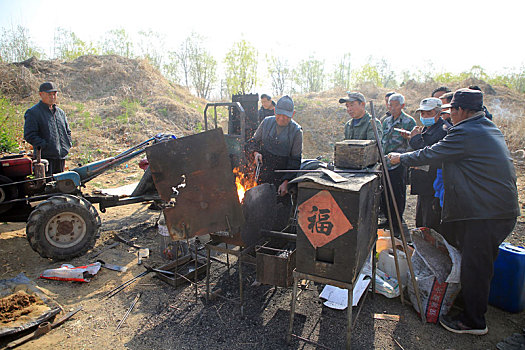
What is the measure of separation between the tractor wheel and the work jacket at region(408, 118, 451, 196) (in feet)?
20.8

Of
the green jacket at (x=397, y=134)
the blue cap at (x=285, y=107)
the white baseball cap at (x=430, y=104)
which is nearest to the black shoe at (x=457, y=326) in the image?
the green jacket at (x=397, y=134)

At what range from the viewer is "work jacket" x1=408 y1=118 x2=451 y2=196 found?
4.39 meters

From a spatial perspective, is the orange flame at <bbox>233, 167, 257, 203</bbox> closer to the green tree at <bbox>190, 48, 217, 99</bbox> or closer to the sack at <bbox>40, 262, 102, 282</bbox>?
the sack at <bbox>40, 262, 102, 282</bbox>

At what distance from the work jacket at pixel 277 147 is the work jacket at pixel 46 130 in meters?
3.80

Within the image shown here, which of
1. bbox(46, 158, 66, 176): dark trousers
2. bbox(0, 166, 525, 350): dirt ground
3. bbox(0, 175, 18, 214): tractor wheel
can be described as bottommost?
bbox(0, 166, 525, 350): dirt ground

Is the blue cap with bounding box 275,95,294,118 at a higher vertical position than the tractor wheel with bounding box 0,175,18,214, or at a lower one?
higher

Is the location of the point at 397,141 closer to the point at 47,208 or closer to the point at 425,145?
the point at 425,145

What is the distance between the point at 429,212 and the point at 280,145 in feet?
8.14

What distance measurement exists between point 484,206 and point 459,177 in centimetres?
36

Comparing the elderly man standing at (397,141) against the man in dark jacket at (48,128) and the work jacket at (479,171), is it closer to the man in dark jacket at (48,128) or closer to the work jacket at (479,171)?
the work jacket at (479,171)

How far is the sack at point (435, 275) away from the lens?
3.30m

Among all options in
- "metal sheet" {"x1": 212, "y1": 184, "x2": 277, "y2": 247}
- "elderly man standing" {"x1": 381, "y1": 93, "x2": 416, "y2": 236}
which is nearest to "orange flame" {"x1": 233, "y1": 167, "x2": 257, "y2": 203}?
"metal sheet" {"x1": 212, "y1": 184, "x2": 277, "y2": 247}

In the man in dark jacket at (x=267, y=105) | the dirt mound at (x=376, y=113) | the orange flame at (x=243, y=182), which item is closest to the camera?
the orange flame at (x=243, y=182)

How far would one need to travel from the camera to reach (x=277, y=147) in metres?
4.51
